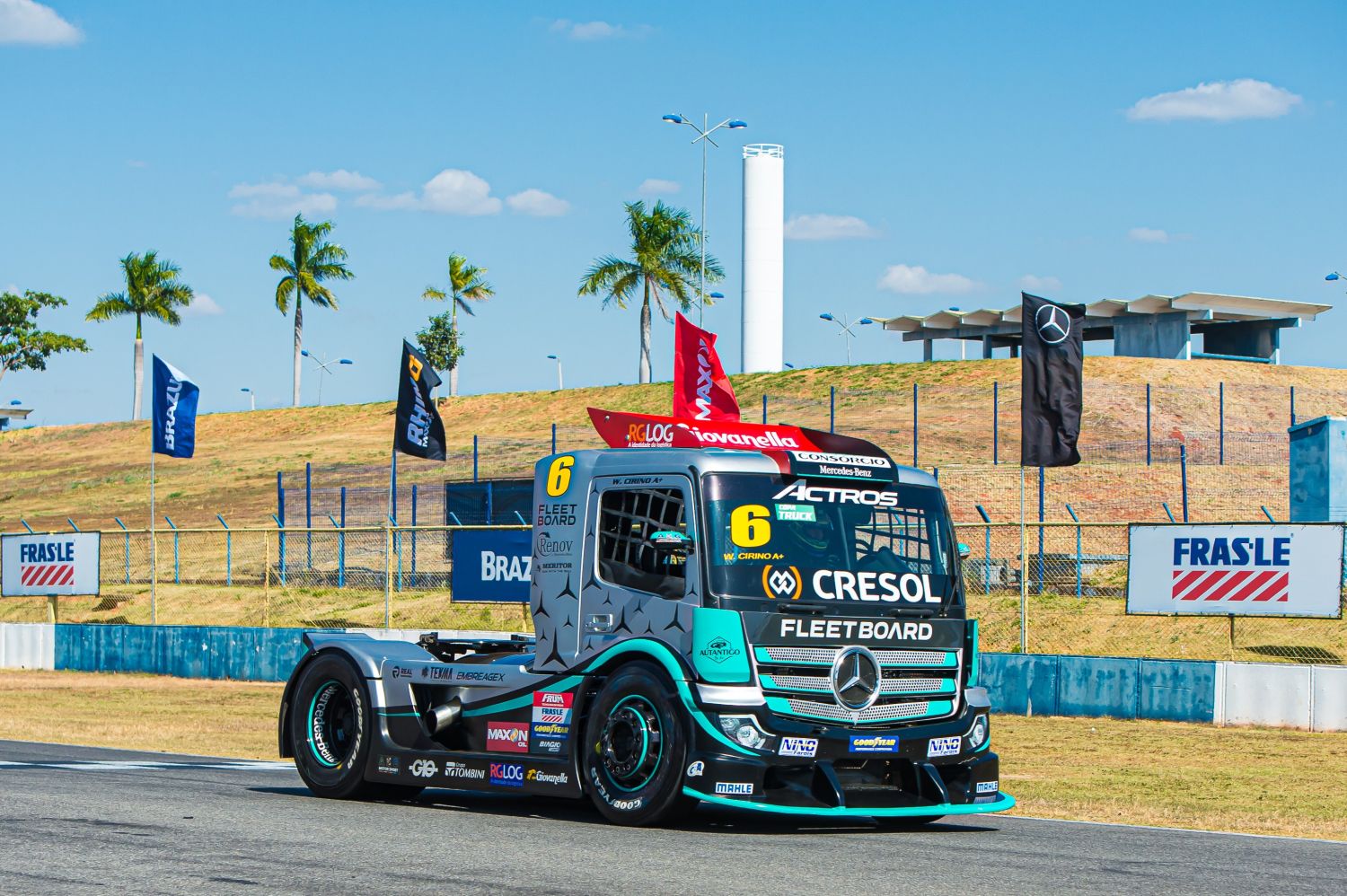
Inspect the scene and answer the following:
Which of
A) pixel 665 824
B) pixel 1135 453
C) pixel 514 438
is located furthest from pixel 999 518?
pixel 665 824

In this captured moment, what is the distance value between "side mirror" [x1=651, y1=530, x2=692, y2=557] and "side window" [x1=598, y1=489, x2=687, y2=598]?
0.04 meters

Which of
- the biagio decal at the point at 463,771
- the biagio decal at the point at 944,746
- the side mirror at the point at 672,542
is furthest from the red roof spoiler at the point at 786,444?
the biagio decal at the point at 463,771

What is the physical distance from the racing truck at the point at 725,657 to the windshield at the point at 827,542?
12 millimetres

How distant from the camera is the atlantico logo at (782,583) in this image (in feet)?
33.0

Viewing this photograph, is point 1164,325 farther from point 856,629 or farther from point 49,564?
point 856,629

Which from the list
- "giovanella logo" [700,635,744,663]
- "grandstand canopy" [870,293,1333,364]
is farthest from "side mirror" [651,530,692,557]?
"grandstand canopy" [870,293,1333,364]

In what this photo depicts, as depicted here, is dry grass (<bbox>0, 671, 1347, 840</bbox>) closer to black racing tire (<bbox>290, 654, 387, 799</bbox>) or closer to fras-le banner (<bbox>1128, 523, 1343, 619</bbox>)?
fras-le banner (<bbox>1128, 523, 1343, 619</bbox>)

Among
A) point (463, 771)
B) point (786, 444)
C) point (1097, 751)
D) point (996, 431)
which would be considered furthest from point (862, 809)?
point (996, 431)

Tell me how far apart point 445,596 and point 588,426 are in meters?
29.2

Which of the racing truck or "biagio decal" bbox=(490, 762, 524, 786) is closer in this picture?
the racing truck

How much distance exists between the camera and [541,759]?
35.0 feet

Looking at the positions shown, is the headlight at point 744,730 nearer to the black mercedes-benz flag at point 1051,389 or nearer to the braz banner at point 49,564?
the black mercedes-benz flag at point 1051,389

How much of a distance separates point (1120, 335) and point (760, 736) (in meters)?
60.1

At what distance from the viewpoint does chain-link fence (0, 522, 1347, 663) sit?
2409cm
